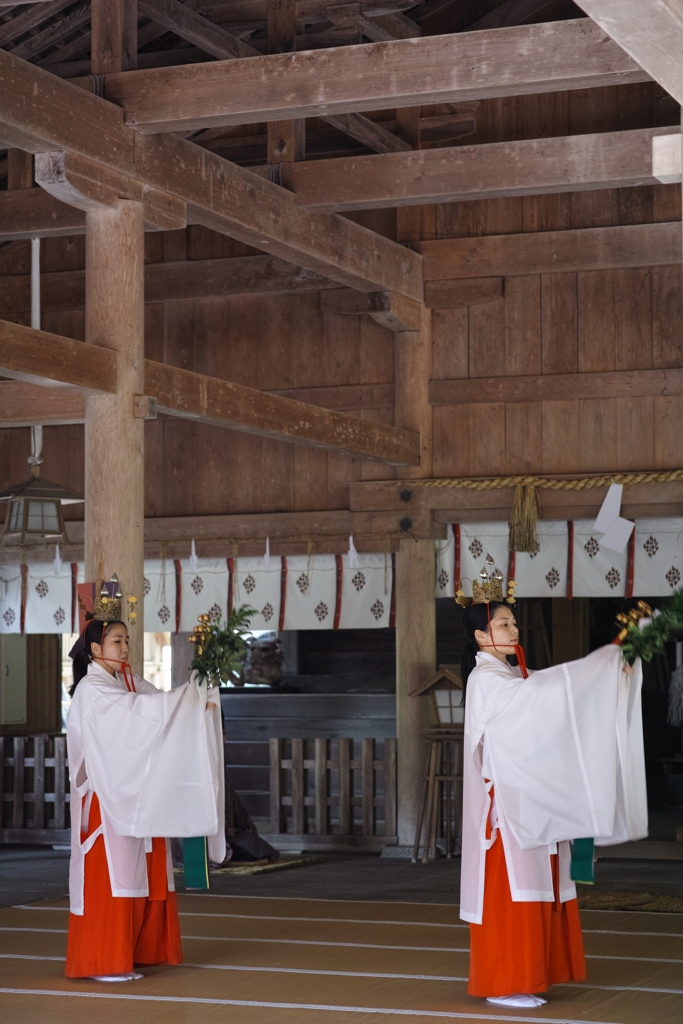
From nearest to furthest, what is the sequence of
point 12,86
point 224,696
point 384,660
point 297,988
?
point 297,988 → point 12,86 → point 224,696 → point 384,660

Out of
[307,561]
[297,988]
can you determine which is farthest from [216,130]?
[297,988]

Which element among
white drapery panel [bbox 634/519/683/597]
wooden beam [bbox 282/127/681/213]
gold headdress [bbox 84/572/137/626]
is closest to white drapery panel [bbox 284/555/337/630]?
white drapery panel [bbox 634/519/683/597]

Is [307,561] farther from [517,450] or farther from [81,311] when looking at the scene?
[81,311]

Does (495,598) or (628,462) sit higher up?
(628,462)

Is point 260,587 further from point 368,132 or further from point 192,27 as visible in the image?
point 192,27

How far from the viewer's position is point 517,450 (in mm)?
9133

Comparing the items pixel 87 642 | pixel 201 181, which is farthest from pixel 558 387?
pixel 87 642

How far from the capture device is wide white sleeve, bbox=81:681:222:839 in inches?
210

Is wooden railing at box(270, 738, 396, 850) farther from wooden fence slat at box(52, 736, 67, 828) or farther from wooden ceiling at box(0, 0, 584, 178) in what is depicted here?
wooden ceiling at box(0, 0, 584, 178)

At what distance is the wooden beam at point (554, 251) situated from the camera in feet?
28.9

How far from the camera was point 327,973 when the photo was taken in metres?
5.37

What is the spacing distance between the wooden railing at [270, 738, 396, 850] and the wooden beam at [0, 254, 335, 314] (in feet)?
9.92

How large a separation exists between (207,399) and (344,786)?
3.38m

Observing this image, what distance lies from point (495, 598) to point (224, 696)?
589 cm
